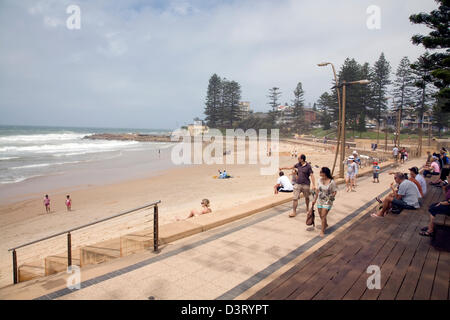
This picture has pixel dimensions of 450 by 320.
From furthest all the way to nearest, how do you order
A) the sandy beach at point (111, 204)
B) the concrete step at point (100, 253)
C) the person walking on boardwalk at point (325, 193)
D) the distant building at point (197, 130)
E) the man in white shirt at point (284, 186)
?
the distant building at point (197, 130), the sandy beach at point (111, 204), the man in white shirt at point (284, 186), the person walking on boardwalk at point (325, 193), the concrete step at point (100, 253)

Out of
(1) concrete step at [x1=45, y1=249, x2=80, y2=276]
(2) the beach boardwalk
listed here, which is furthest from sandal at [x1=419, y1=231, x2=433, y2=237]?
(1) concrete step at [x1=45, y1=249, x2=80, y2=276]

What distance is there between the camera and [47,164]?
30.4 m

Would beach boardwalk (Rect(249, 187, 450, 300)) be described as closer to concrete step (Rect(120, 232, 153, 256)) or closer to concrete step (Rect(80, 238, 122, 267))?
concrete step (Rect(120, 232, 153, 256))

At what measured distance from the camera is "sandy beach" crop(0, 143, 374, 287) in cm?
990

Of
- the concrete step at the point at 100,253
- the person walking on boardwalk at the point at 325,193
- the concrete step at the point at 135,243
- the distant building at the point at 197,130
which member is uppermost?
the distant building at the point at 197,130

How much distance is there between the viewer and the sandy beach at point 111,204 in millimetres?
9898

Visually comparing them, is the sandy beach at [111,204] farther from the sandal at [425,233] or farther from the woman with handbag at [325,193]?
the sandal at [425,233]

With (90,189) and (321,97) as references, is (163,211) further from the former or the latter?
(321,97)

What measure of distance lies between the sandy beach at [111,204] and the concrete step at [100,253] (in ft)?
6.73

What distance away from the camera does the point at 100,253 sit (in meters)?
4.97

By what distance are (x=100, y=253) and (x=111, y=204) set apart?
425 inches

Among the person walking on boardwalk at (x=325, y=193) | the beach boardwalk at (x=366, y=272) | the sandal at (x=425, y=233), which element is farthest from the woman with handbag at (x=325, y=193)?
the sandal at (x=425, y=233)

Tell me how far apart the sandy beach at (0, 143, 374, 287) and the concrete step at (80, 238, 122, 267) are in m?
2.05

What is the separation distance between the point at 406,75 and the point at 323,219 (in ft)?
205
